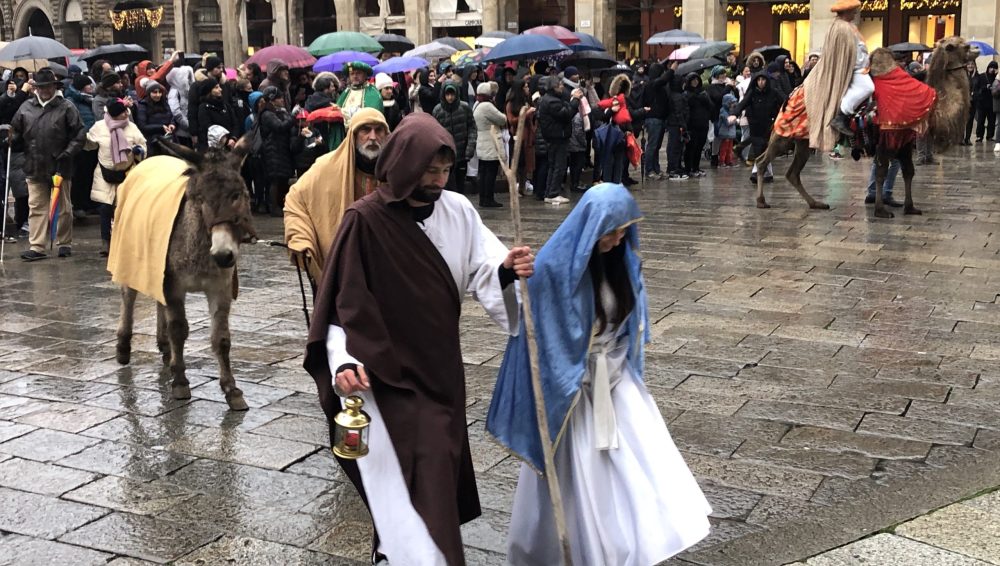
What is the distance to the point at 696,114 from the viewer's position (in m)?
17.9

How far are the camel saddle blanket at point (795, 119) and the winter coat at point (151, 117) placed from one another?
24.5 feet

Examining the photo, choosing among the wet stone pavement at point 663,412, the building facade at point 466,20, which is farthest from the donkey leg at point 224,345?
the building facade at point 466,20

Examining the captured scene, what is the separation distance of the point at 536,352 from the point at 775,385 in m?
3.31

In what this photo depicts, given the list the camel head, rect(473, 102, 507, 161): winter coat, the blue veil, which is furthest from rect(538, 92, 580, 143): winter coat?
the blue veil

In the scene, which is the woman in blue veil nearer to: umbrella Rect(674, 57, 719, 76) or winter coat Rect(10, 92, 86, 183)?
winter coat Rect(10, 92, 86, 183)

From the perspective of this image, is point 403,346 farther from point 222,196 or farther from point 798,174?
point 798,174

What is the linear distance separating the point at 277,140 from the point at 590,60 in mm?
9625

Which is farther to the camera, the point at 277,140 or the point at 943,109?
the point at 277,140

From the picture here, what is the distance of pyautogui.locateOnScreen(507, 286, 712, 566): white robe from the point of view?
3.95 meters

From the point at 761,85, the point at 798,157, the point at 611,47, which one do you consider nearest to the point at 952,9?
the point at 611,47

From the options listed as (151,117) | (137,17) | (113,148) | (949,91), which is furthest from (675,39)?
(137,17)

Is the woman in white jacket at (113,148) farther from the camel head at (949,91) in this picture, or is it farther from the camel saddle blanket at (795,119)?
the camel head at (949,91)

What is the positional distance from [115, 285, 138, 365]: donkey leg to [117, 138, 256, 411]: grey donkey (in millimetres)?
649

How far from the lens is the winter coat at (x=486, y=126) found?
14.5 metres
